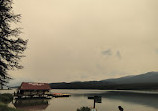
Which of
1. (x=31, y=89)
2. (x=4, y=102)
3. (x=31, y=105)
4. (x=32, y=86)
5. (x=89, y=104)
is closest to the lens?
(x=4, y=102)

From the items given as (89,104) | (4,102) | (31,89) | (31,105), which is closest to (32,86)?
(31,89)

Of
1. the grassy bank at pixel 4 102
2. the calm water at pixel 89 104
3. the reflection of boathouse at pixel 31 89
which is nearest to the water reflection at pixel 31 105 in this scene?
the calm water at pixel 89 104

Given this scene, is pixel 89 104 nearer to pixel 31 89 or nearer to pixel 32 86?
pixel 31 89

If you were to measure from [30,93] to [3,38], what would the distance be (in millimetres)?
45287

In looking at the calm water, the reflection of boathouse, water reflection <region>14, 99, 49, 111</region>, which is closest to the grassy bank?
the calm water

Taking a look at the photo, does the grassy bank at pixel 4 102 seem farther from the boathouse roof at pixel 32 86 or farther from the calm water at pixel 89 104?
the boathouse roof at pixel 32 86

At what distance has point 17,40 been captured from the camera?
722 inches

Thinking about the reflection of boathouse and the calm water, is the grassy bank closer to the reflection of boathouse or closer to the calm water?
the calm water

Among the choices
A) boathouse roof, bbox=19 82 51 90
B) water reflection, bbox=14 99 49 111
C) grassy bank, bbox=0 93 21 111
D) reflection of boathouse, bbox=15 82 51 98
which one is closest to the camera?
grassy bank, bbox=0 93 21 111

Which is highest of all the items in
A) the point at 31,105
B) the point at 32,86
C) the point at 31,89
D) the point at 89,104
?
the point at 32,86

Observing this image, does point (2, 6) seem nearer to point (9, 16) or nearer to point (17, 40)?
point (9, 16)

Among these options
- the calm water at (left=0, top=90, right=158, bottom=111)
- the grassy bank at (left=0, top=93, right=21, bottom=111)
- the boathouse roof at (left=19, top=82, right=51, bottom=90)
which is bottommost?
the calm water at (left=0, top=90, right=158, bottom=111)

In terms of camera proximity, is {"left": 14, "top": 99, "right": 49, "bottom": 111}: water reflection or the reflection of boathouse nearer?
{"left": 14, "top": 99, "right": 49, "bottom": 111}: water reflection

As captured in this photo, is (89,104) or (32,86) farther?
(32,86)
